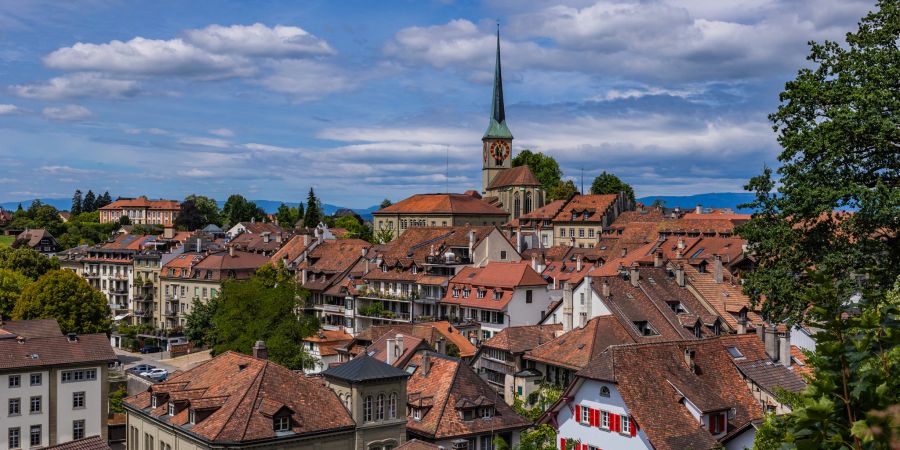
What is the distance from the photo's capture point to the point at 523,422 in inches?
1770

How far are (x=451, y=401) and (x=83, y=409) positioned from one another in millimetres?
28350

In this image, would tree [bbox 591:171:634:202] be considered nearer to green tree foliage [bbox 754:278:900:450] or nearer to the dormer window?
the dormer window

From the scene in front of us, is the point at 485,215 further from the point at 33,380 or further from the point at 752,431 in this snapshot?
the point at 752,431

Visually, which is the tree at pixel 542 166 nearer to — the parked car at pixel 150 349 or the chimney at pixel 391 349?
the parked car at pixel 150 349

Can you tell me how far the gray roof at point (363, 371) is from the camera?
40.4 m

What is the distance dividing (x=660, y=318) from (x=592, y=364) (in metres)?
16.6

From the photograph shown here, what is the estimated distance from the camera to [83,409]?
57.6 metres

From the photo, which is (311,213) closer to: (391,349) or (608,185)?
(608,185)

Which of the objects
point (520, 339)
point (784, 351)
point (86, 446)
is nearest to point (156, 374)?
point (520, 339)

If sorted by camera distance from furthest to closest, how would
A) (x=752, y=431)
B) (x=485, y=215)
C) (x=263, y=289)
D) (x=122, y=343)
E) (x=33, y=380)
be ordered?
(x=485, y=215)
(x=122, y=343)
(x=263, y=289)
(x=33, y=380)
(x=752, y=431)

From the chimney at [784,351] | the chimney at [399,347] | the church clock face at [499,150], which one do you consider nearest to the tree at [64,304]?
the chimney at [399,347]

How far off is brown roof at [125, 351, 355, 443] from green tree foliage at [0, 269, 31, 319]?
56123 mm

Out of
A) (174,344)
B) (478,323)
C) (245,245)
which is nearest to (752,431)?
(478,323)

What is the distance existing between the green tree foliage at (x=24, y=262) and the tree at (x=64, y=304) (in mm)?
21857
